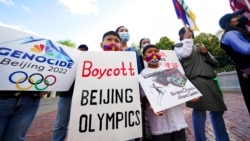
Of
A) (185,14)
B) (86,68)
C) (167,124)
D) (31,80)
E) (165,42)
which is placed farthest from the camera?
(165,42)

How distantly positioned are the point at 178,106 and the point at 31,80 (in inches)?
64.5

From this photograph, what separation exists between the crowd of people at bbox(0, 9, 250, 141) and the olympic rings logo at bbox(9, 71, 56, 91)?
10cm

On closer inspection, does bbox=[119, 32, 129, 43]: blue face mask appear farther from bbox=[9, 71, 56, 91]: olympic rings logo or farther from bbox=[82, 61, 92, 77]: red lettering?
bbox=[9, 71, 56, 91]: olympic rings logo

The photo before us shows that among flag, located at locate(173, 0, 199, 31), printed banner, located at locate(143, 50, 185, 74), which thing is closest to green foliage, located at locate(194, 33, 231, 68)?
flag, located at locate(173, 0, 199, 31)

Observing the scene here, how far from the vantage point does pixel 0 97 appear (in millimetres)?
1512

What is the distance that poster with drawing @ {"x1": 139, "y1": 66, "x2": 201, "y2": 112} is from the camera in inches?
65.7

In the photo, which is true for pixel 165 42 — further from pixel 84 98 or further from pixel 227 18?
pixel 84 98

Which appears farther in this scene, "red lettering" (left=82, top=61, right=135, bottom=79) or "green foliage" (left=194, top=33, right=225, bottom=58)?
"green foliage" (left=194, top=33, right=225, bottom=58)

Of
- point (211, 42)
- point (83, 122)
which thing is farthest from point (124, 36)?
point (211, 42)

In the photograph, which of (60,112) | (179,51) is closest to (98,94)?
(60,112)

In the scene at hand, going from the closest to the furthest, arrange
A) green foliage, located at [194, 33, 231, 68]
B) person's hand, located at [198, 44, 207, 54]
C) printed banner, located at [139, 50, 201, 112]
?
1. printed banner, located at [139, 50, 201, 112]
2. person's hand, located at [198, 44, 207, 54]
3. green foliage, located at [194, 33, 231, 68]

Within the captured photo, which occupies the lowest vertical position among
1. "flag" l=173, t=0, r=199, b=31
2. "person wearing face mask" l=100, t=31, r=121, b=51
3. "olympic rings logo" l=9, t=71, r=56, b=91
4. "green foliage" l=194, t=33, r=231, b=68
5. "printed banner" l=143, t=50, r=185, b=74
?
"olympic rings logo" l=9, t=71, r=56, b=91

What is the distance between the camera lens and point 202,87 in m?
2.42

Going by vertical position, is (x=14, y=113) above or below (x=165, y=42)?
below
